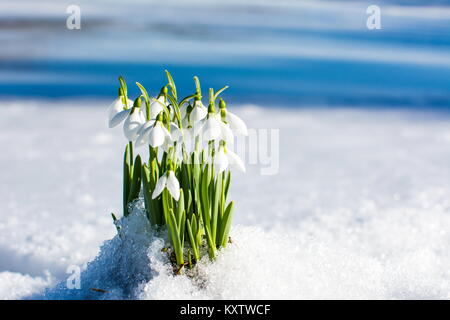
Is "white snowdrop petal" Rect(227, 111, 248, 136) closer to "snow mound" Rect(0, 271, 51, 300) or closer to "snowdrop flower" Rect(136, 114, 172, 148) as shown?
"snowdrop flower" Rect(136, 114, 172, 148)

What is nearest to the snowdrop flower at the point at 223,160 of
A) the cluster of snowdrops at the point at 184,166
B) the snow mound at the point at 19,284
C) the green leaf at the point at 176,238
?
the cluster of snowdrops at the point at 184,166

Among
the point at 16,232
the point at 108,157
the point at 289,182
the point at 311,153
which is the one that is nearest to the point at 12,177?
the point at 108,157

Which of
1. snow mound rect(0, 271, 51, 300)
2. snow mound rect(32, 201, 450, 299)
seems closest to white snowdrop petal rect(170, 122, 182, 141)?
snow mound rect(32, 201, 450, 299)

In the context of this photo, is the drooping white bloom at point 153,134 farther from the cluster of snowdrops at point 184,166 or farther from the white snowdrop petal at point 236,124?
the white snowdrop petal at point 236,124

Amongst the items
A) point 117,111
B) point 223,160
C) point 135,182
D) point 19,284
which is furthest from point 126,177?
point 19,284

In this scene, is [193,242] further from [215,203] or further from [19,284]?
[19,284]

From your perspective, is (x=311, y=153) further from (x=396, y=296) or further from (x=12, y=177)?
(x=396, y=296)
